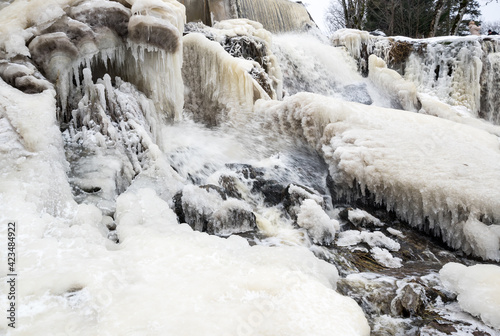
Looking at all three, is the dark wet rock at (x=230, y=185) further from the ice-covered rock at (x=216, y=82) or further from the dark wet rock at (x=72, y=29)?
the dark wet rock at (x=72, y=29)

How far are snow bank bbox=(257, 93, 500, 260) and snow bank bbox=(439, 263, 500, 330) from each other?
1060mm

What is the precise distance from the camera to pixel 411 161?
4309 mm

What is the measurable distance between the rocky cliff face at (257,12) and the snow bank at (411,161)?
878 cm

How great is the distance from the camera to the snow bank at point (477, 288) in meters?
2.21

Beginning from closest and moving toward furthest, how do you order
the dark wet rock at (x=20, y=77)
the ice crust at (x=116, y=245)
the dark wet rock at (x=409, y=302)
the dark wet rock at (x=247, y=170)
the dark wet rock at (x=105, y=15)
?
the ice crust at (x=116, y=245), the dark wet rock at (x=409, y=302), the dark wet rock at (x=20, y=77), the dark wet rock at (x=105, y=15), the dark wet rock at (x=247, y=170)

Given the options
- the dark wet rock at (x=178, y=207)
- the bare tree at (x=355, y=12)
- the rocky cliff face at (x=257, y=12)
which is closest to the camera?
the dark wet rock at (x=178, y=207)

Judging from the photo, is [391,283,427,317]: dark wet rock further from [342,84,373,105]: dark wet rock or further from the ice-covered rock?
[342,84,373,105]: dark wet rock

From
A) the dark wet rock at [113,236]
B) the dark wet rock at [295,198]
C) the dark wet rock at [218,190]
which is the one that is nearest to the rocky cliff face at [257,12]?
the dark wet rock at [295,198]

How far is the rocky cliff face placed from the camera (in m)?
12.9

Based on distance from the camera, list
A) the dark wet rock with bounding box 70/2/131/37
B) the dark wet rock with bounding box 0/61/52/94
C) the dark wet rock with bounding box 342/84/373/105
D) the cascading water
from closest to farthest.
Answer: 1. the cascading water
2. the dark wet rock with bounding box 0/61/52/94
3. the dark wet rock with bounding box 70/2/131/37
4. the dark wet rock with bounding box 342/84/373/105

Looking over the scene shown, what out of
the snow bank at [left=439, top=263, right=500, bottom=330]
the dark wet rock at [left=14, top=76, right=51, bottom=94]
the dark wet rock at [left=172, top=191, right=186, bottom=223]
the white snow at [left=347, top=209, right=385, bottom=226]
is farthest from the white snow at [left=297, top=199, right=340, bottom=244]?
the dark wet rock at [left=14, top=76, right=51, bottom=94]

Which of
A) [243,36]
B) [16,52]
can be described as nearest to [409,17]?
[243,36]

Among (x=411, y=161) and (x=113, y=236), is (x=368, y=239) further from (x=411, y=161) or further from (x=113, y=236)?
(x=113, y=236)

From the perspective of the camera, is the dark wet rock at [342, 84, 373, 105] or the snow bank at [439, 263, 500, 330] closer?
the snow bank at [439, 263, 500, 330]
